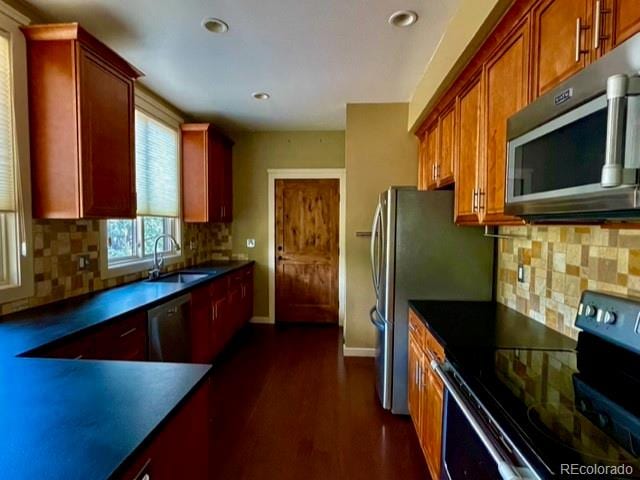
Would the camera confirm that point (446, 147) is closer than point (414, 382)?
No

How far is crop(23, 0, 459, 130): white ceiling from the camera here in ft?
6.86

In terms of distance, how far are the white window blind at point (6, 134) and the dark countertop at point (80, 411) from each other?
1.08 metres

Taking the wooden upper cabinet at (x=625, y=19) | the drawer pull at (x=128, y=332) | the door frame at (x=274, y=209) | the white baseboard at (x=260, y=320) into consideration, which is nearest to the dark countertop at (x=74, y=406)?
the drawer pull at (x=128, y=332)

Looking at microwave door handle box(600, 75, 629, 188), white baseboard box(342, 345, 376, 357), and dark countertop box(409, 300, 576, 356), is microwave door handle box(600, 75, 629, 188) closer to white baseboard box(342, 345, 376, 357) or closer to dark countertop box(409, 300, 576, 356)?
dark countertop box(409, 300, 576, 356)

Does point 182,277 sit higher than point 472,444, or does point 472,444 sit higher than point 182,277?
point 182,277

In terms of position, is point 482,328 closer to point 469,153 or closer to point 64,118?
point 469,153

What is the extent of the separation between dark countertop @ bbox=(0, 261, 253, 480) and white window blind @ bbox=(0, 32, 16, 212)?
0.75m

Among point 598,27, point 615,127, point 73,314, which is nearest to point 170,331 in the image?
point 73,314

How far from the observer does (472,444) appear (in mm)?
1217

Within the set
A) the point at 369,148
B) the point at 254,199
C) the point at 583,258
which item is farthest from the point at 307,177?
the point at 583,258

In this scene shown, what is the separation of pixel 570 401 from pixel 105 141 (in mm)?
2703

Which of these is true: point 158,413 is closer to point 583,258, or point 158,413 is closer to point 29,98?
point 583,258

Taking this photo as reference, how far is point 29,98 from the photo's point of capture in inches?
80.9

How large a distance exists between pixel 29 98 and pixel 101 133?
38cm
